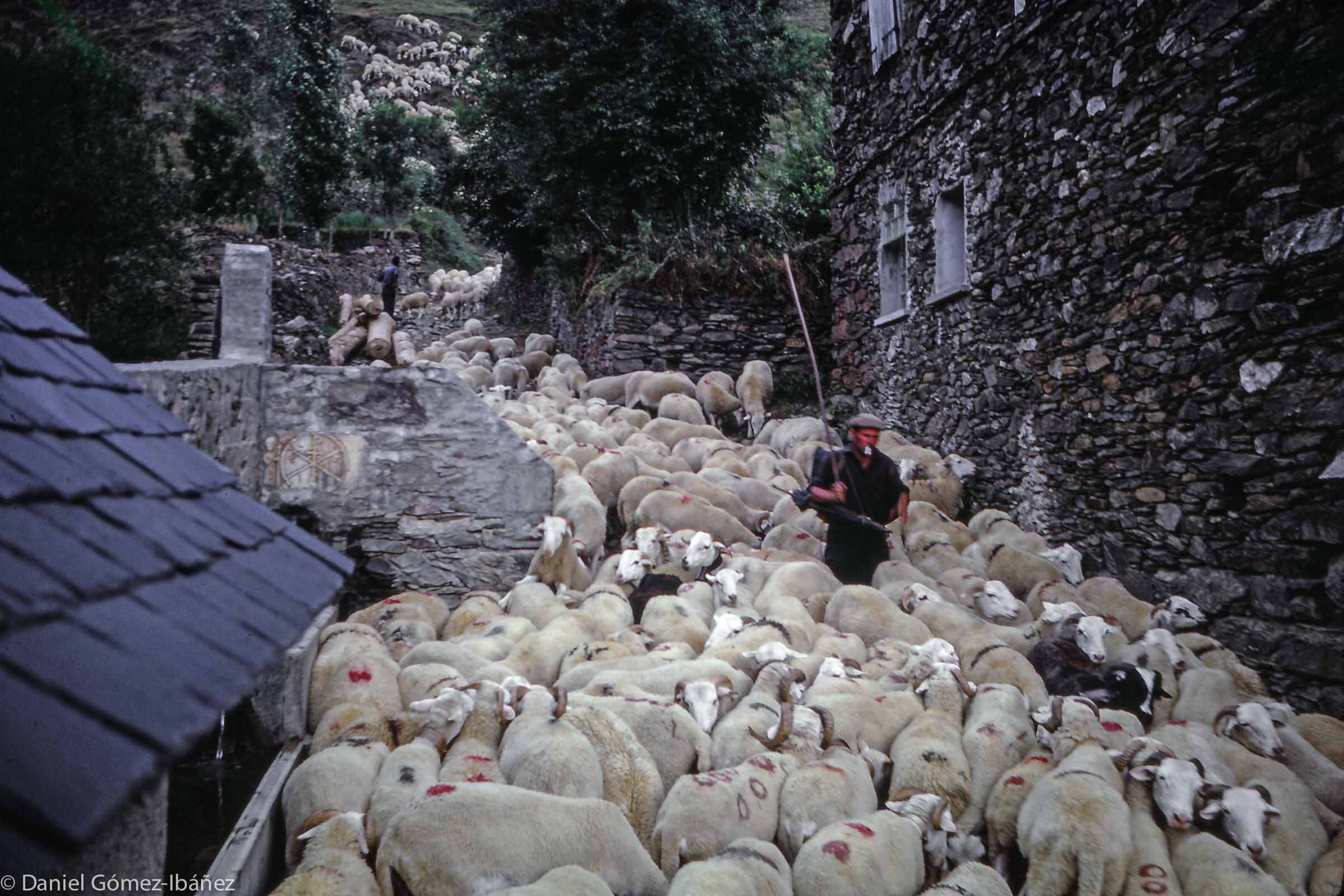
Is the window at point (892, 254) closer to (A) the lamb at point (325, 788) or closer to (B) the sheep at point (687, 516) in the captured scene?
(B) the sheep at point (687, 516)

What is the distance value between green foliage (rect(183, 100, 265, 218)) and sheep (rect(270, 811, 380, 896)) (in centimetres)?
1967

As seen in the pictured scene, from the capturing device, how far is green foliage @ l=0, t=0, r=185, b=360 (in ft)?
35.3

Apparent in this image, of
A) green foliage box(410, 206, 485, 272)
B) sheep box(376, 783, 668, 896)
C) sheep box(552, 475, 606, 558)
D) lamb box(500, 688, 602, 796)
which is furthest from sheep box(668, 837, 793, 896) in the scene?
green foliage box(410, 206, 485, 272)

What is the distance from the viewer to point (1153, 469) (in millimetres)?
6180

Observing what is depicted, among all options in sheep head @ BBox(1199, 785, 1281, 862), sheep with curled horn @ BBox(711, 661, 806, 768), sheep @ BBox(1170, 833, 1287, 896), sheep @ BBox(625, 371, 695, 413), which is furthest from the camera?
sheep @ BBox(625, 371, 695, 413)

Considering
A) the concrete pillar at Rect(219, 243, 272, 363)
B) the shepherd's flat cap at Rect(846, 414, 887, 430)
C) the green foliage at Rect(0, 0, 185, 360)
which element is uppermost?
the green foliage at Rect(0, 0, 185, 360)

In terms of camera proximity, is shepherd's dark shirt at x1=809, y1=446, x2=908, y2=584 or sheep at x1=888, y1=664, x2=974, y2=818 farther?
shepherd's dark shirt at x1=809, y1=446, x2=908, y2=584

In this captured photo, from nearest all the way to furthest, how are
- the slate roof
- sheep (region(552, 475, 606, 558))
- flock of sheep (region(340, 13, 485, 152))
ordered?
the slate roof → sheep (region(552, 475, 606, 558)) → flock of sheep (region(340, 13, 485, 152))

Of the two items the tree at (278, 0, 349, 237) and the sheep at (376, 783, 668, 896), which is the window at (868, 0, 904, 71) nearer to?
the sheep at (376, 783, 668, 896)

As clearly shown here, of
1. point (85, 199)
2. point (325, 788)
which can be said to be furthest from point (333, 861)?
point (85, 199)

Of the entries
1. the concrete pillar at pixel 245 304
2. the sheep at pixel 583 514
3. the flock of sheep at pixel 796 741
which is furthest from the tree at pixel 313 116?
the flock of sheep at pixel 796 741

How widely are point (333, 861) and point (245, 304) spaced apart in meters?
4.67

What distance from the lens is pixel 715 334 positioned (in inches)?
539

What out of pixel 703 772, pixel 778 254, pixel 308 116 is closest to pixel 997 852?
pixel 703 772
